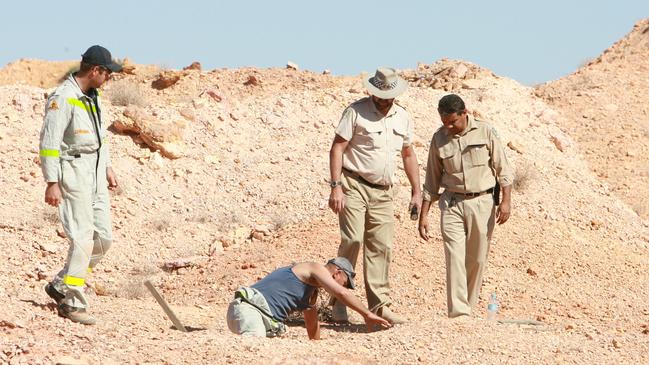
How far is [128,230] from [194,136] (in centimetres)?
276

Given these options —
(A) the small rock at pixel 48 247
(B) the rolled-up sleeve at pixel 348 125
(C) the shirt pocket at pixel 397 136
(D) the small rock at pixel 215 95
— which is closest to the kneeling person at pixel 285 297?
(B) the rolled-up sleeve at pixel 348 125

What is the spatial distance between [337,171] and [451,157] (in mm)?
866

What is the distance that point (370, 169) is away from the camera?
9117 millimetres

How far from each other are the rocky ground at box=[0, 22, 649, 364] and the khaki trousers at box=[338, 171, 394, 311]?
18.3 inches

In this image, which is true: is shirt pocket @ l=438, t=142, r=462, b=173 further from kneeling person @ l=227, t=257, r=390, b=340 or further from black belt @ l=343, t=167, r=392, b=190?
kneeling person @ l=227, t=257, r=390, b=340

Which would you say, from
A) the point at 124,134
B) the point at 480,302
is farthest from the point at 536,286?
the point at 124,134

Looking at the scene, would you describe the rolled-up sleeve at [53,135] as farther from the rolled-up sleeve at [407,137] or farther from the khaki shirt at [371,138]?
the rolled-up sleeve at [407,137]

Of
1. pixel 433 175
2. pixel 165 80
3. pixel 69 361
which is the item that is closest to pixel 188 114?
pixel 165 80

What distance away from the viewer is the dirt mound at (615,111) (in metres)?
17.2

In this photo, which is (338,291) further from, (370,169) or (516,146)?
(516,146)

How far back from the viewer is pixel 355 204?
9.10 m

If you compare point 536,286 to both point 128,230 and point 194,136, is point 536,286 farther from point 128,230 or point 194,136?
point 194,136

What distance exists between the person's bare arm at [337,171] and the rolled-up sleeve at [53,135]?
2166mm

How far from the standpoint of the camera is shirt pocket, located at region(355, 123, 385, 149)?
9016mm
